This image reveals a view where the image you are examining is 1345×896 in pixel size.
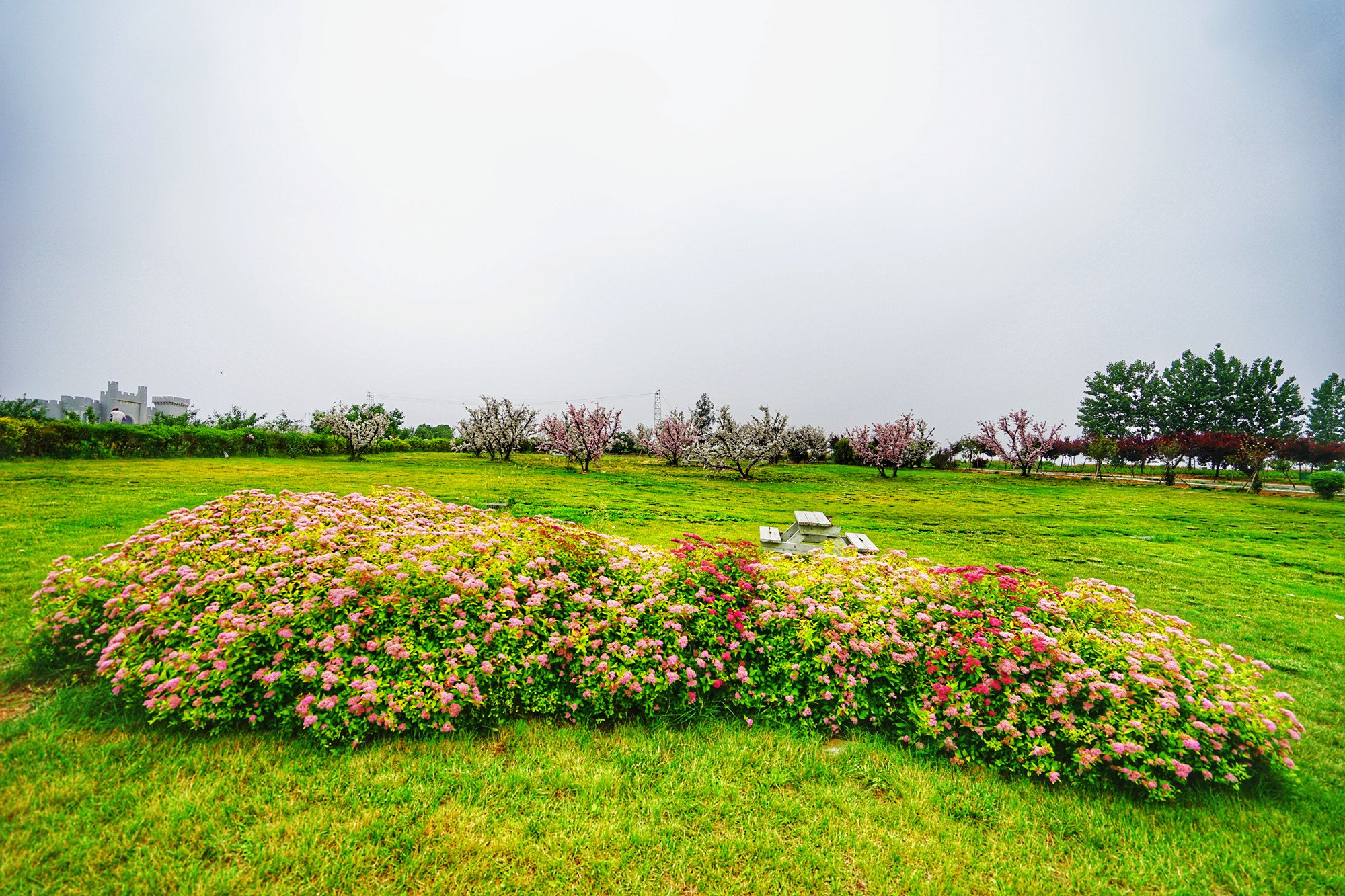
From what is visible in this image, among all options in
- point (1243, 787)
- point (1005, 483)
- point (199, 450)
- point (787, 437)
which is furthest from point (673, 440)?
point (1243, 787)

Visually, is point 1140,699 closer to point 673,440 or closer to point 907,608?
point 907,608

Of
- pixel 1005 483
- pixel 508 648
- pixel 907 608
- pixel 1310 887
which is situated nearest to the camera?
pixel 1310 887

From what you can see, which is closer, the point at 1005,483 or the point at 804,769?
the point at 804,769

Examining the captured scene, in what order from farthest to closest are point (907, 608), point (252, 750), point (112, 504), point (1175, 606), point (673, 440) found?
1. point (673, 440)
2. point (112, 504)
3. point (1175, 606)
4. point (907, 608)
5. point (252, 750)

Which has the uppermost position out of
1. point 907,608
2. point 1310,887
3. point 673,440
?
point 673,440

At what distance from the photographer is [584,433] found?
841 inches

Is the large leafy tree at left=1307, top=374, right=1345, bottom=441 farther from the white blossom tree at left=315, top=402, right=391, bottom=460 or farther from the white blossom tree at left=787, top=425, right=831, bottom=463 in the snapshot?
the white blossom tree at left=315, top=402, right=391, bottom=460

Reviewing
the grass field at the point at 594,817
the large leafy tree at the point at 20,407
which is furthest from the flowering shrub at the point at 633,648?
the large leafy tree at the point at 20,407

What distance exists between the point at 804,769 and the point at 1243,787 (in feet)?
8.43

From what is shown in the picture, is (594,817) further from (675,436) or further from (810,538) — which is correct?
(675,436)

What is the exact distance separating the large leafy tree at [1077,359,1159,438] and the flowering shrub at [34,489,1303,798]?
5026 centimetres

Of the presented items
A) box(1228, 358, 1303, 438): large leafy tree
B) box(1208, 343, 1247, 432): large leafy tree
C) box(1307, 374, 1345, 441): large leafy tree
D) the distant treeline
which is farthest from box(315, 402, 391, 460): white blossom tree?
box(1208, 343, 1247, 432): large leafy tree

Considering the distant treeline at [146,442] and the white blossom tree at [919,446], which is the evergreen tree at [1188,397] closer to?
the white blossom tree at [919,446]

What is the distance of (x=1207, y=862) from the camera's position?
2211 millimetres
